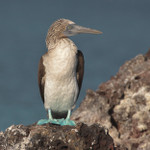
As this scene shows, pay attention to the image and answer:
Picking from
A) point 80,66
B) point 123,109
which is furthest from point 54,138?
point 123,109

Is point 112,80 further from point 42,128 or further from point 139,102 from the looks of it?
point 42,128

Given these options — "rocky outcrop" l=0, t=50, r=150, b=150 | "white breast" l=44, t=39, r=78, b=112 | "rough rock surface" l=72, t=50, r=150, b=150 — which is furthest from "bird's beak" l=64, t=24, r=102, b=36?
"rough rock surface" l=72, t=50, r=150, b=150

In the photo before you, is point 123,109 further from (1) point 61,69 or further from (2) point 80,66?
(1) point 61,69

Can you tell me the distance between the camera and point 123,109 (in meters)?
10.4

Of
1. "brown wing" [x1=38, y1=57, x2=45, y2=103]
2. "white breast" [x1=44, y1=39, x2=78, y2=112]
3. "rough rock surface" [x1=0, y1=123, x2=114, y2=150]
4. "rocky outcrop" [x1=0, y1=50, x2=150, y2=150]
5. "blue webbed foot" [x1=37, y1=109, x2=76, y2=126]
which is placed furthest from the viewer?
"rocky outcrop" [x1=0, y1=50, x2=150, y2=150]

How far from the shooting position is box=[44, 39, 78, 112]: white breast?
7023 millimetres

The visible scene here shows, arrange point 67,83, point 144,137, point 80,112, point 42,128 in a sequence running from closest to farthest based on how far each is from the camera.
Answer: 1. point 42,128
2. point 67,83
3. point 144,137
4. point 80,112

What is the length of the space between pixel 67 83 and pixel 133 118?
3.82 metres

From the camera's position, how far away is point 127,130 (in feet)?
33.4

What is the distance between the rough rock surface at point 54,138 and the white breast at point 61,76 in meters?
1.36

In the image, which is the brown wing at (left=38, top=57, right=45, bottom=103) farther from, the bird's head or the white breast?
the bird's head

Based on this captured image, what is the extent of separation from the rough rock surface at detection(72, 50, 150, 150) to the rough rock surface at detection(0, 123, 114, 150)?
12.5ft

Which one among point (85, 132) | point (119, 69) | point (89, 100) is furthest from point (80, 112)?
point (85, 132)

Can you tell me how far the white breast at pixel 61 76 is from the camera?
702 centimetres
